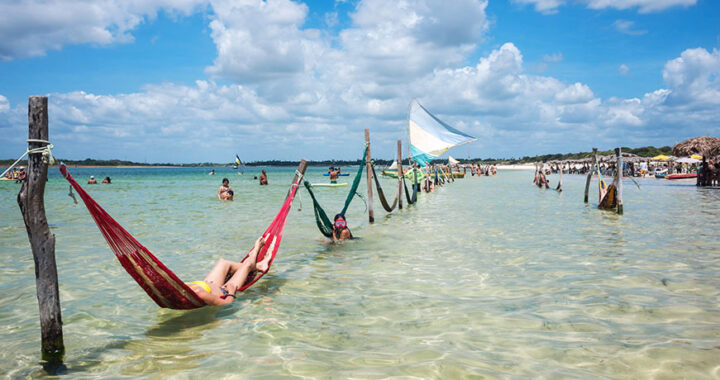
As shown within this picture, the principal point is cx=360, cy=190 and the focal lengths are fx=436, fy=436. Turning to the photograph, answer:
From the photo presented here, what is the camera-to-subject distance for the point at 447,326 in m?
4.50

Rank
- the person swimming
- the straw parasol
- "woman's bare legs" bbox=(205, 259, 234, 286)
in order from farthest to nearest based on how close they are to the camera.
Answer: the straw parasol < the person swimming < "woman's bare legs" bbox=(205, 259, 234, 286)

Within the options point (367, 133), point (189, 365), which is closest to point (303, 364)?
point (189, 365)

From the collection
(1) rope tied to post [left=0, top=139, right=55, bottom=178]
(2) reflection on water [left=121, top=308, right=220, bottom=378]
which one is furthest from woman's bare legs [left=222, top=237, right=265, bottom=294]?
(1) rope tied to post [left=0, top=139, right=55, bottom=178]

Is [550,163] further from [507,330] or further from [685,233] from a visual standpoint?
[507,330]

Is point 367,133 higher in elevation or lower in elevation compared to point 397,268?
higher

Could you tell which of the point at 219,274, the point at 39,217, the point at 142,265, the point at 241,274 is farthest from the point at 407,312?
the point at 39,217

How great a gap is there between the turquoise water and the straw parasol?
116 ft

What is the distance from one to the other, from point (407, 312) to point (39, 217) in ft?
11.8

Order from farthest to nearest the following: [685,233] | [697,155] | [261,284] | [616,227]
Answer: [697,155] < [616,227] < [685,233] < [261,284]

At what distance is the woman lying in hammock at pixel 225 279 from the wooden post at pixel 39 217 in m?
1.46

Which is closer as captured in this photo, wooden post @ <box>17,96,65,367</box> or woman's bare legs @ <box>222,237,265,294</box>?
wooden post @ <box>17,96,65,367</box>

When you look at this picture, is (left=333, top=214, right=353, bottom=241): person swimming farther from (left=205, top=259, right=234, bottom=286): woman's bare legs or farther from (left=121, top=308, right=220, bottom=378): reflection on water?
(left=121, top=308, right=220, bottom=378): reflection on water

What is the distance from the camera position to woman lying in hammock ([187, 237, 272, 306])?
495cm

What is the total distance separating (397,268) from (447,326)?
2625 mm
